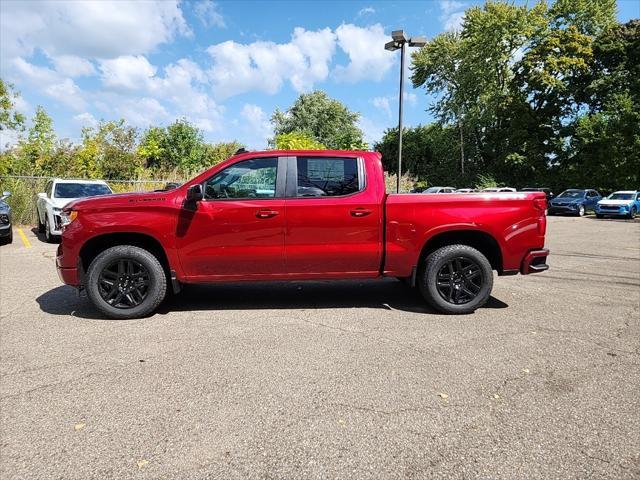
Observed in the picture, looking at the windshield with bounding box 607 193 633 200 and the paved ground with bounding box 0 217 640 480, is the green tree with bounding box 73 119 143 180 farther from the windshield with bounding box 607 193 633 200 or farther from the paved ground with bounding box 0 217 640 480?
the windshield with bounding box 607 193 633 200

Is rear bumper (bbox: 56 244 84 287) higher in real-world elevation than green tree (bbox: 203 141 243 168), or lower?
lower

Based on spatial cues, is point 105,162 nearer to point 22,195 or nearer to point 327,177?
point 22,195

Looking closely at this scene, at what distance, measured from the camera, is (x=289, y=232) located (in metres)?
5.12

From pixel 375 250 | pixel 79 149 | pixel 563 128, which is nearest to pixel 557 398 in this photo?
pixel 375 250

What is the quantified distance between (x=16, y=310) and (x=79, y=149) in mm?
19925

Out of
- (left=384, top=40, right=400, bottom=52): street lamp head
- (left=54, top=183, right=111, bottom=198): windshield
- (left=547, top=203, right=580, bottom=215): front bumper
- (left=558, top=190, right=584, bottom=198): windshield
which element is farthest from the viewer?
(left=558, top=190, right=584, bottom=198): windshield

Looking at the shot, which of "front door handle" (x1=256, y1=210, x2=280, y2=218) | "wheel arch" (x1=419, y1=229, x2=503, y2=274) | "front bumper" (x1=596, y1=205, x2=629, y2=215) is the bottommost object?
"front bumper" (x1=596, y1=205, x2=629, y2=215)

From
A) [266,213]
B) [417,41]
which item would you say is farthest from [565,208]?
[266,213]

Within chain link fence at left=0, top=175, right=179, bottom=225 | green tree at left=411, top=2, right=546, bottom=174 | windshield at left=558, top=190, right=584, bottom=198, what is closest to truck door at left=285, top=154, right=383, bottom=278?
chain link fence at left=0, top=175, right=179, bottom=225

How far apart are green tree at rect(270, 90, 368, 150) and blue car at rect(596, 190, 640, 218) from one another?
41094 mm

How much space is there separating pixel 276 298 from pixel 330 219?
1.59 metres

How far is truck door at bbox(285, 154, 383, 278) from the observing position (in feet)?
16.8

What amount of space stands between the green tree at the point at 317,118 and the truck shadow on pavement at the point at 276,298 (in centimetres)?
5771

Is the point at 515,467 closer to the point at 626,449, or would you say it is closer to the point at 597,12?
the point at 626,449
